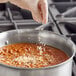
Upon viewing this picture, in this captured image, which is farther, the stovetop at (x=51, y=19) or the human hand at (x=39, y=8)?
the stovetop at (x=51, y=19)

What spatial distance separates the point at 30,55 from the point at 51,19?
42 centimetres

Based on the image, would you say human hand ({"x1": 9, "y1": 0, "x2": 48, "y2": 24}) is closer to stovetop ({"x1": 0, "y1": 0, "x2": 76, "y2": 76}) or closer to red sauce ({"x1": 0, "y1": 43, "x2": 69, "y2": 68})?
red sauce ({"x1": 0, "y1": 43, "x2": 69, "y2": 68})

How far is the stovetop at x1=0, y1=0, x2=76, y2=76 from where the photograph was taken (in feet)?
3.53

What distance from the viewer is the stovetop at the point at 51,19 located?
1077mm

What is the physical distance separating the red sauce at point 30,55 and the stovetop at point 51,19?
0.60 ft

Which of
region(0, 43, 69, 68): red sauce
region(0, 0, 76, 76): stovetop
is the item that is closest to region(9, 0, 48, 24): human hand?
region(0, 43, 69, 68): red sauce

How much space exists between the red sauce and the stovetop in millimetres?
182

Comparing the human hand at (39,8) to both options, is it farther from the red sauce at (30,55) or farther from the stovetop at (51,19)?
the stovetop at (51,19)

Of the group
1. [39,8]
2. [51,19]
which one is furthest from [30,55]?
[51,19]

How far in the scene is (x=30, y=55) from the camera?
0.79 metres

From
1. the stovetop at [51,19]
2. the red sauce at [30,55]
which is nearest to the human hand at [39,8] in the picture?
the red sauce at [30,55]

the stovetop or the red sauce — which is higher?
the red sauce

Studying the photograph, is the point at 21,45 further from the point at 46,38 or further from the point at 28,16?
the point at 28,16

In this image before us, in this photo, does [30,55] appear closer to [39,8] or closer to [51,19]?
[39,8]
